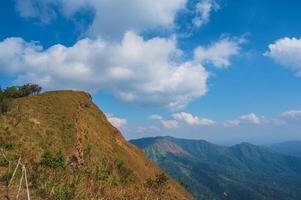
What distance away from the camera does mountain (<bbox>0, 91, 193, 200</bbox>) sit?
1202 inches

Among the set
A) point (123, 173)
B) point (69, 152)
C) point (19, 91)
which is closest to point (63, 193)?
point (69, 152)

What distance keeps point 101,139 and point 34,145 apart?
54819 millimetres

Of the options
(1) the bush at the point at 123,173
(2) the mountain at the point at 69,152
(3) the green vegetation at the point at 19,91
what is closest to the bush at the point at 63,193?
(2) the mountain at the point at 69,152

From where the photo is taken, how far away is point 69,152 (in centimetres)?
9344

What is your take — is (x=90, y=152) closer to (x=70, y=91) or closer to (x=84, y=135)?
(x=84, y=135)

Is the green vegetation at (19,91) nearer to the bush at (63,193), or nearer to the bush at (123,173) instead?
the bush at (123,173)

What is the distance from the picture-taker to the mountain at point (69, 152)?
100 feet

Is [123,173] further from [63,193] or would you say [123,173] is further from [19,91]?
[63,193]

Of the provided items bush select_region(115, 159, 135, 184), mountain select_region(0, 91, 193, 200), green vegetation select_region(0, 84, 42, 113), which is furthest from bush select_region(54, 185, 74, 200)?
green vegetation select_region(0, 84, 42, 113)

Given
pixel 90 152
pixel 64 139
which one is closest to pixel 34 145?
pixel 64 139

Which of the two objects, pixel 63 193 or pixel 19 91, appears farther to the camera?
pixel 19 91

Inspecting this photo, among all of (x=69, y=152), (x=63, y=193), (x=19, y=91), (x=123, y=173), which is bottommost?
(x=63, y=193)

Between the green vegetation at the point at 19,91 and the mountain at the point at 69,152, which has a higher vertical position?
the green vegetation at the point at 19,91

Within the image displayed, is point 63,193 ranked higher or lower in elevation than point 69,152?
lower
